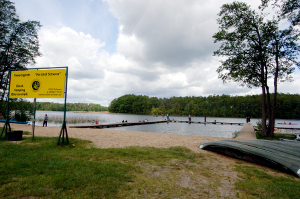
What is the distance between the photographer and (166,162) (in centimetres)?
582

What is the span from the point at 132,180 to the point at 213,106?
123 metres

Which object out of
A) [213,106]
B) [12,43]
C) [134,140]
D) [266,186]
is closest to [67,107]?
[213,106]

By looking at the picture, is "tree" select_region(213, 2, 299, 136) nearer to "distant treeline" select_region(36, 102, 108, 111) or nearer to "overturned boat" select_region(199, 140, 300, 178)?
"overturned boat" select_region(199, 140, 300, 178)

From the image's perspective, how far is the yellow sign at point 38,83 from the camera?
8.28 metres

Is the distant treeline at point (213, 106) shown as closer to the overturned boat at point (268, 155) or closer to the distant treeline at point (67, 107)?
the distant treeline at point (67, 107)

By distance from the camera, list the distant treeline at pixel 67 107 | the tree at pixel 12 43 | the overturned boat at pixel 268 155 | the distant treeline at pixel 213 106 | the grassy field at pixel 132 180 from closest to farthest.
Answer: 1. the grassy field at pixel 132 180
2. the overturned boat at pixel 268 155
3. the tree at pixel 12 43
4. the distant treeline at pixel 213 106
5. the distant treeline at pixel 67 107

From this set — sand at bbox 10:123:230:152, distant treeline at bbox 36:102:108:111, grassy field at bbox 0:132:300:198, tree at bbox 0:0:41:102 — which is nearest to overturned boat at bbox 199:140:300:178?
grassy field at bbox 0:132:300:198

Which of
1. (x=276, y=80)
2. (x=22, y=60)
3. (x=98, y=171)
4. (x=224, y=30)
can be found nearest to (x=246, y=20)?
(x=224, y=30)

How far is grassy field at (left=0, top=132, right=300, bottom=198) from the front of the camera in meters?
3.36

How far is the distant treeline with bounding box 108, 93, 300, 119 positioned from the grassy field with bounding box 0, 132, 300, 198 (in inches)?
4259

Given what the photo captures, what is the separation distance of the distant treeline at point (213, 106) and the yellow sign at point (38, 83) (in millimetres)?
107411

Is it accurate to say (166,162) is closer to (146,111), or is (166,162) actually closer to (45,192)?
(45,192)

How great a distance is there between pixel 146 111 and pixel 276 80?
389 ft

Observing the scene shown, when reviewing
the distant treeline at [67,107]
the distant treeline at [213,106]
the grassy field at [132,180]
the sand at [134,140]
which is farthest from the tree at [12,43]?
the distant treeline at [67,107]
